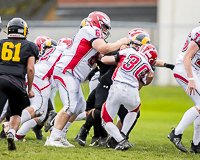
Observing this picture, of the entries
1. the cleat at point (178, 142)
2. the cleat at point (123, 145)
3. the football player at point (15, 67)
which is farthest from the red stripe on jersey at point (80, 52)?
the cleat at point (178, 142)

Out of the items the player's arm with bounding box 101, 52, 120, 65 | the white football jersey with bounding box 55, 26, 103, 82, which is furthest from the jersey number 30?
the player's arm with bounding box 101, 52, 120, 65

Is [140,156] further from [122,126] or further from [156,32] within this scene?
[156,32]

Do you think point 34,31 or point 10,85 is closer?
point 10,85

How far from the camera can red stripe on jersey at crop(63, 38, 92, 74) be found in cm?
571

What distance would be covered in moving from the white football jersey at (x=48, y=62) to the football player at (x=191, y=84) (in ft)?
6.88

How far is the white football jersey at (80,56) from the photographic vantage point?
5.68 meters

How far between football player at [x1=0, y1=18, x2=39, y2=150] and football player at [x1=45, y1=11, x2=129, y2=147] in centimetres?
59

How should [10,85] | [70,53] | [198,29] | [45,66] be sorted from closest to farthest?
[10,85], [198,29], [70,53], [45,66]

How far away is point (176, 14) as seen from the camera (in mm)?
17219

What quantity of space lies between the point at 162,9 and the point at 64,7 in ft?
28.3

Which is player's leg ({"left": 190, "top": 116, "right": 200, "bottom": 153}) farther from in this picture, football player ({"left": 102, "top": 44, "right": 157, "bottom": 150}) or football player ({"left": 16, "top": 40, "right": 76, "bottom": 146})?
football player ({"left": 16, "top": 40, "right": 76, "bottom": 146})

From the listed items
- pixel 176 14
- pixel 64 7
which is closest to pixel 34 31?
pixel 176 14

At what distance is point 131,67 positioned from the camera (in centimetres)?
545

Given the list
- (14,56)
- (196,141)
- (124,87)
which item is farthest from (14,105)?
(196,141)
